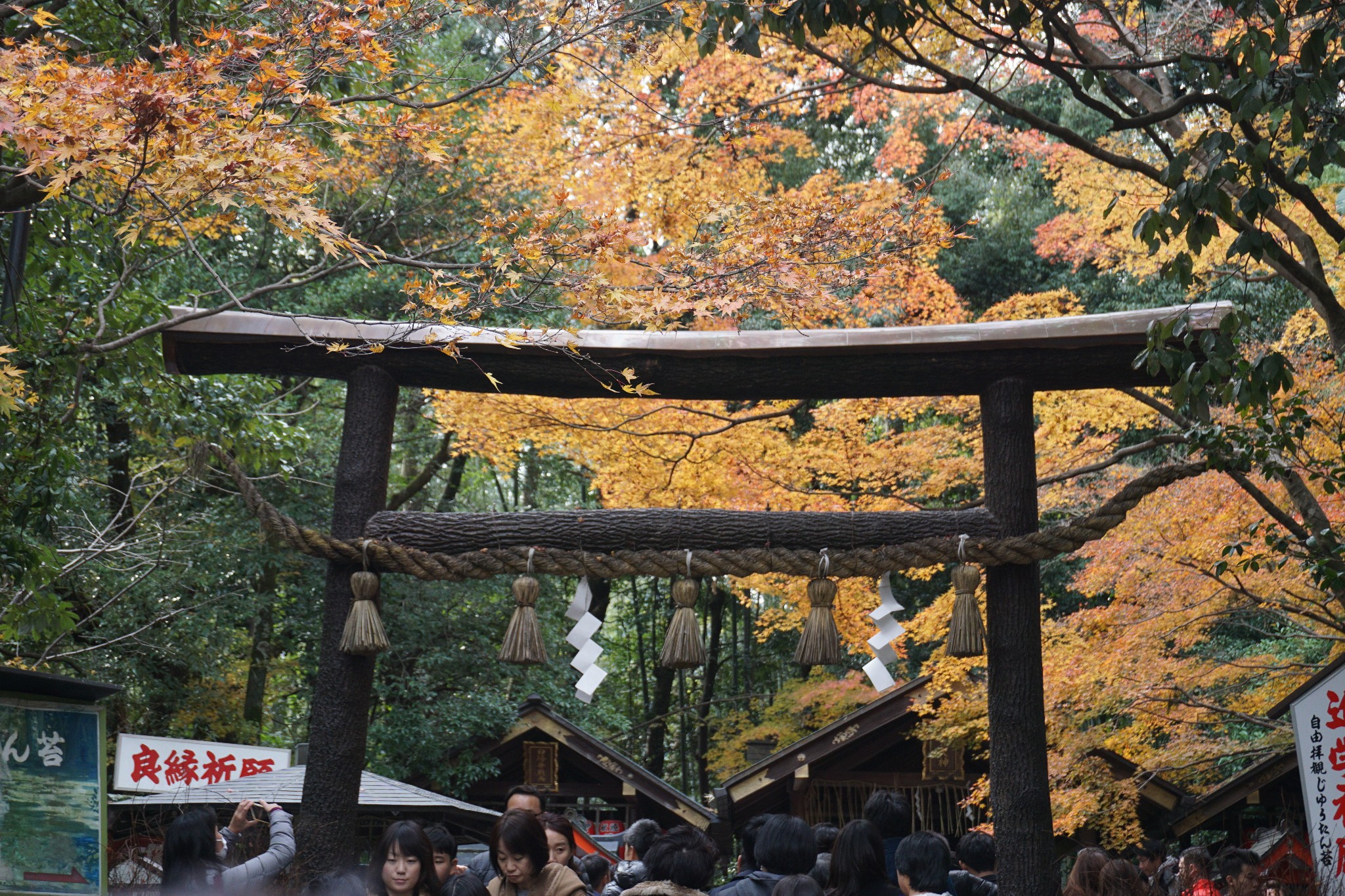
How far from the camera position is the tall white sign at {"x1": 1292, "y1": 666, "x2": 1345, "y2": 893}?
5.47 meters

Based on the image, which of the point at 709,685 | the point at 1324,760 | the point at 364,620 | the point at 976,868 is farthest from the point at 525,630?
the point at 709,685

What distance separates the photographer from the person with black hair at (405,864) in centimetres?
376

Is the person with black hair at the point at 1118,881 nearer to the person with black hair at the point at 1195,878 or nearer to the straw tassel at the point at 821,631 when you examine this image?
the person with black hair at the point at 1195,878

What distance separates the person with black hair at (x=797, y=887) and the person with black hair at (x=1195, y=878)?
154cm

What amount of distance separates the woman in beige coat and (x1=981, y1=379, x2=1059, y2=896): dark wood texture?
2.35 m

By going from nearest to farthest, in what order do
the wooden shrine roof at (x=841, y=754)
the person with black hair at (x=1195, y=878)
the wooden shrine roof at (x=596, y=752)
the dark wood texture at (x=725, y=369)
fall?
the person with black hair at (x=1195, y=878) → the dark wood texture at (x=725, y=369) → the wooden shrine roof at (x=841, y=754) → the wooden shrine roof at (x=596, y=752)

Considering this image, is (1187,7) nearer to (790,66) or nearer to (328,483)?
(790,66)

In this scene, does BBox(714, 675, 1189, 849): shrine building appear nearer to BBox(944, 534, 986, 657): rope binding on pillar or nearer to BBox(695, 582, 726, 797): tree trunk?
BBox(695, 582, 726, 797): tree trunk

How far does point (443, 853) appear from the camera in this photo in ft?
15.5

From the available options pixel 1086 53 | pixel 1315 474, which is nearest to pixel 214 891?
pixel 1315 474

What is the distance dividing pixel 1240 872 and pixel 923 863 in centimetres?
163

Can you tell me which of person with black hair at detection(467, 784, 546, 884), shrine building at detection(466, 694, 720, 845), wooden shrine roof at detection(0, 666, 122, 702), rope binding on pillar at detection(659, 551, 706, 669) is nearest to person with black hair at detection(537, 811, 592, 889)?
person with black hair at detection(467, 784, 546, 884)

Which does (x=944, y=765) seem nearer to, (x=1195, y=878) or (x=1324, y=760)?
(x=1324, y=760)

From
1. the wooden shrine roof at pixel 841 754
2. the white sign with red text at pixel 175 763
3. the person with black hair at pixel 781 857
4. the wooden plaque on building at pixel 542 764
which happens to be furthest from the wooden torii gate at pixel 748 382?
the wooden plaque on building at pixel 542 764
